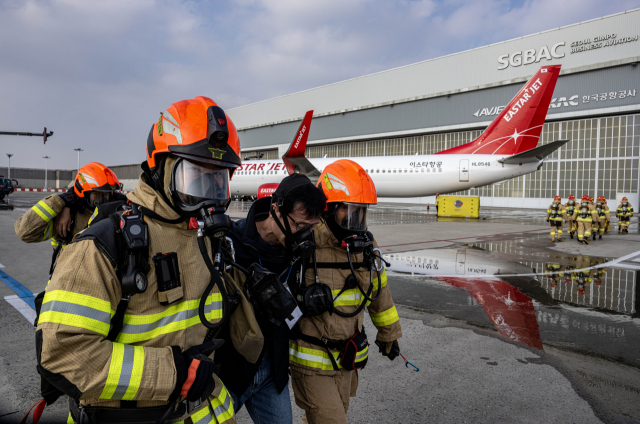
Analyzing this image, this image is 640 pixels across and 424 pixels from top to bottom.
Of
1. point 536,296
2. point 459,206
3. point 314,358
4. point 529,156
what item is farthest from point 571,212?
point 314,358

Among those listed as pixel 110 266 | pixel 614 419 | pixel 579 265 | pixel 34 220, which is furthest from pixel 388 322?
pixel 579 265

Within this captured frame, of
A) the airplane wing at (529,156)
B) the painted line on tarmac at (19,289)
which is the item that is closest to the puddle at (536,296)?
the painted line on tarmac at (19,289)

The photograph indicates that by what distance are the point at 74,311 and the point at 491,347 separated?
14.5ft

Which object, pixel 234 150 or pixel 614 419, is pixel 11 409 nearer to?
pixel 234 150

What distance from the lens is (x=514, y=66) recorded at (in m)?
35.3

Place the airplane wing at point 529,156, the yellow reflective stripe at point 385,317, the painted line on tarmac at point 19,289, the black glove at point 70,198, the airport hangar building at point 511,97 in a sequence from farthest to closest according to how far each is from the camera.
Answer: the airport hangar building at point 511,97, the airplane wing at point 529,156, the painted line on tarmac at point 19,289, the black glove at point 70,198, the yellow reflective stripe at point 385,317

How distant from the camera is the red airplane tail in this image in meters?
21.0

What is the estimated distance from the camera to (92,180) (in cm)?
413

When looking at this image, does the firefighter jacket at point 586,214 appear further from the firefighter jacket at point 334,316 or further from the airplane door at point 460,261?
the firefighter jacket at point 334,316

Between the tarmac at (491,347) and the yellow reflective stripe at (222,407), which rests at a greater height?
the yellow reflective stripe at (222,407)

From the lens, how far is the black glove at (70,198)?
Answer: 395 cm

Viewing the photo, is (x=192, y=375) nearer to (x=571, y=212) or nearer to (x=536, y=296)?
(x=536, y=296)

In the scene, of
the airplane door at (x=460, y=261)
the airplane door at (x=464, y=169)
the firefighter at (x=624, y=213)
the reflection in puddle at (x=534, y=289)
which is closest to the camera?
the reflection in puddle at (x=534, y=289)

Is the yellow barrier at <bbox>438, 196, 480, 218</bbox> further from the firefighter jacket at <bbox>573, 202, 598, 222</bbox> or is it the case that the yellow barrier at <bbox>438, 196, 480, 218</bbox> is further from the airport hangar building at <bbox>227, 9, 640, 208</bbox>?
the firefighter jacket at <bbox>573, 202, 598, 222</bbox>
